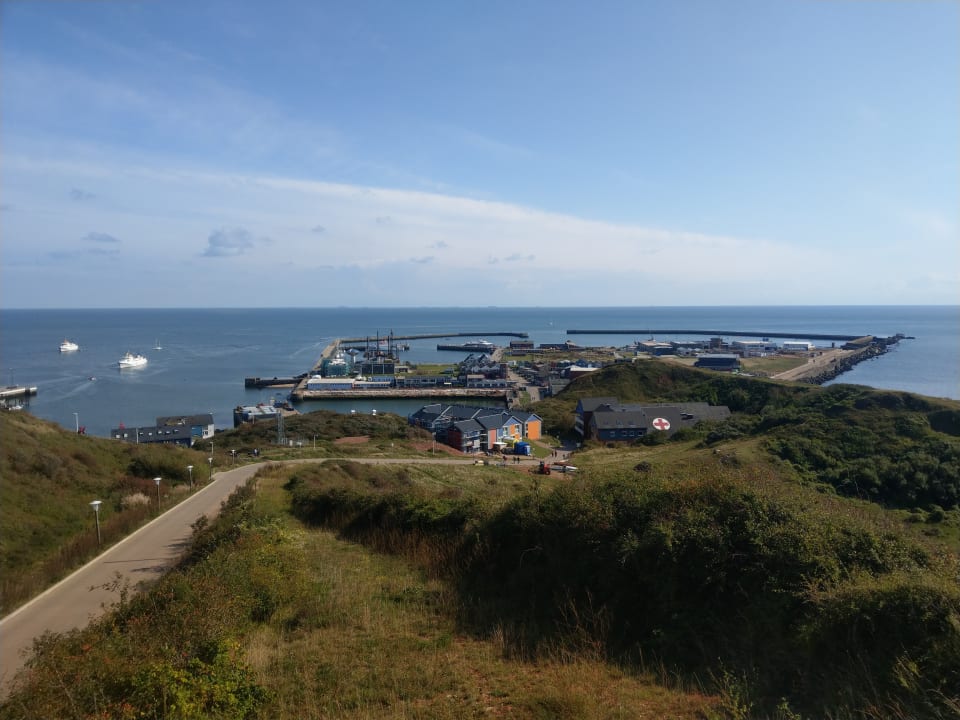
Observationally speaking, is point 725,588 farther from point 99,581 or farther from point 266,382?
point 266,382

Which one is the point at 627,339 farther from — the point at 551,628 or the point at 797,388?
the point at 551,628

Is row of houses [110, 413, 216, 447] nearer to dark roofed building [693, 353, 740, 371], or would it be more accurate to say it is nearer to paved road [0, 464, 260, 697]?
paved road [0, 464, 260, 697]

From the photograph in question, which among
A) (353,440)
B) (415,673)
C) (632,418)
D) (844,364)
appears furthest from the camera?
(844,364)

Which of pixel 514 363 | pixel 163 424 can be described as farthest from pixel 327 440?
pixel 514 363

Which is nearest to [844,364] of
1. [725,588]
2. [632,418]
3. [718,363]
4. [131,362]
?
[718,363]

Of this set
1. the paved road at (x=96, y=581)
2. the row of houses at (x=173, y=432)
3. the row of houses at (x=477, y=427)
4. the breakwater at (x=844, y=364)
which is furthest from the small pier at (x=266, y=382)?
the breakwater at (x=844, y=364)

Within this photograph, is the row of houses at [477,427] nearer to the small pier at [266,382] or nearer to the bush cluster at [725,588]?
the bush cluster at [725,588]

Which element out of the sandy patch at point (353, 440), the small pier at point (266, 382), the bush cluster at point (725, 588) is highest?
the bush cluster at point (725, 588)
